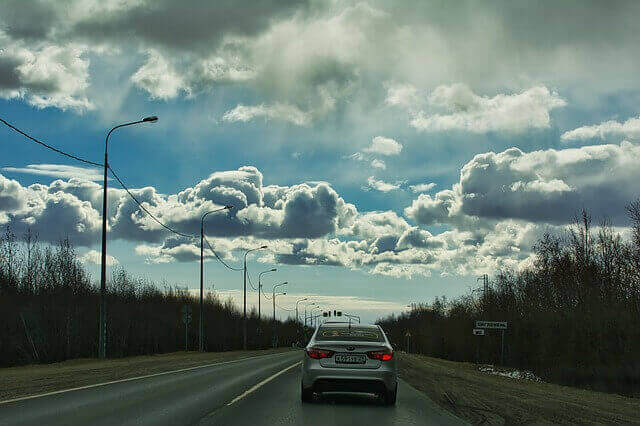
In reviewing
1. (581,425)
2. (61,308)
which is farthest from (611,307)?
(61,308)

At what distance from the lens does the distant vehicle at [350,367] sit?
44.0 feet

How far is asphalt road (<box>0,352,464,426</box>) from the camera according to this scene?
36.3 feet

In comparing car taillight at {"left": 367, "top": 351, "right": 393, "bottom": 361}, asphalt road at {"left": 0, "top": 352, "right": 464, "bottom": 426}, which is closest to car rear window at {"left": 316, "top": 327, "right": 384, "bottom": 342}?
car taillight at {"left": 367, "top": 351, "right": 393, "bottom": 361}

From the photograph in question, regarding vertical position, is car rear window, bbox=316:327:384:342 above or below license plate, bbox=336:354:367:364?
above

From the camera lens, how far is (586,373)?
36500 mm

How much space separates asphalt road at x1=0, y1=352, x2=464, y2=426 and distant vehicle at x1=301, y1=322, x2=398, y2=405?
0.39 metres

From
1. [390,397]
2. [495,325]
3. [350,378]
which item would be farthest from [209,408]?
[495,325]

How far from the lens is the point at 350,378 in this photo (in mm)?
13352

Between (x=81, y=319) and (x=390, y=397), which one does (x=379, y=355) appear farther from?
(x=81, y=319)

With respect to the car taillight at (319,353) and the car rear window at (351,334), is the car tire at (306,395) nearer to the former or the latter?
the car taillight at (319,353)

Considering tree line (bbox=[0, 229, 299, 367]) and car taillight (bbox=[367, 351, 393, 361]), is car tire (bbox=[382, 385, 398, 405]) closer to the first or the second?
car taillight (bbox=[367, 351, 393, 361])

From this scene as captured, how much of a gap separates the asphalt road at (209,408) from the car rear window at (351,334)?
1306 millimetres

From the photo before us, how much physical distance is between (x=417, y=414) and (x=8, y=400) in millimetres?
7983

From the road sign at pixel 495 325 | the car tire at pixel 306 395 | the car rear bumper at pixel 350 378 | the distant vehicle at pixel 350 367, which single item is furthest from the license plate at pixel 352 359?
the road sign at pixel 495 325
